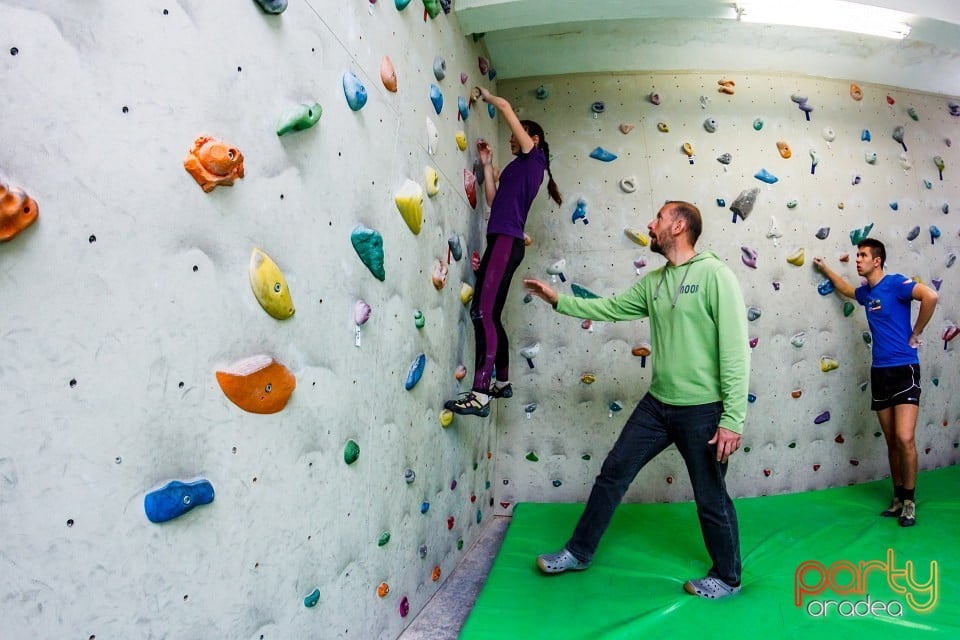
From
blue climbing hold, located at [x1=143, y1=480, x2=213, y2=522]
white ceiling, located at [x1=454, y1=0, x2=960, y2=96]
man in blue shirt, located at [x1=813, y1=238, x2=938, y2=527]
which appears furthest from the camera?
man in blue shirt, located at [x1=813, y1=238, x2=938, y2=527]

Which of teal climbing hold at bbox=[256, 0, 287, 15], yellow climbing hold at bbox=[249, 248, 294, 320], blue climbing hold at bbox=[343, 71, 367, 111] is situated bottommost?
yellow climbing hold at bbox=[249, 248, 294, 320]

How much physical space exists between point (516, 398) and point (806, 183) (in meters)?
2.00

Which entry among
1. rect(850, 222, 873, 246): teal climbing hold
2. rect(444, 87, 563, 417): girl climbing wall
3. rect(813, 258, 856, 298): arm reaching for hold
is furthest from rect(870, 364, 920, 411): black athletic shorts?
rect(444, 87, 563, 417): girl climbing wall

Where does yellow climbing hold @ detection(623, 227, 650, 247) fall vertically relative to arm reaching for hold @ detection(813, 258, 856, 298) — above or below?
above

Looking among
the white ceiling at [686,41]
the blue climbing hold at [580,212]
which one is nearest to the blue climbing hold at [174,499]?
the white ceiling at [686,41]

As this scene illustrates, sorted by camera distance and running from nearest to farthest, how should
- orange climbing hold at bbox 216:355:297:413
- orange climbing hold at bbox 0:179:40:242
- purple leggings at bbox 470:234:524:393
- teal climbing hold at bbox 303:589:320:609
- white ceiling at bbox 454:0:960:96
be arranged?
orange climbing hold at bbox 0:179:40:242
orange climbing hold at bbox 216:355:297:413
teal climbing hold at bbox 303:589:320:609
purple leggings at bbox 470:234:524:393
white ceiling at bbox 454:0:960:96

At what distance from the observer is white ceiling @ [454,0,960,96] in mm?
2135

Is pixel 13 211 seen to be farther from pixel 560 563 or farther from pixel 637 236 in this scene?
pixel 637 236

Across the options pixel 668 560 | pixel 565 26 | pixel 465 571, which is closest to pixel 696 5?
pixel 565 26

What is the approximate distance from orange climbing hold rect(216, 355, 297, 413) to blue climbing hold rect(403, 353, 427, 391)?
1.85 feet

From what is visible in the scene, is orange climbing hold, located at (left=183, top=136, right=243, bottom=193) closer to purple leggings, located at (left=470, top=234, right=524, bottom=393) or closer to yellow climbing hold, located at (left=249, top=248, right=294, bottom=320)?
yellow climbing hold, located at (left=249, top=248, right=294, bottom=320)

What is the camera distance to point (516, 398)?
8.95ft

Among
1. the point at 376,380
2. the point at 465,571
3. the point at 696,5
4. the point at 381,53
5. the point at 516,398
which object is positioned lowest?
the point at 465,571

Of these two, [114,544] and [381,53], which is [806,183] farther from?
[114,544]
